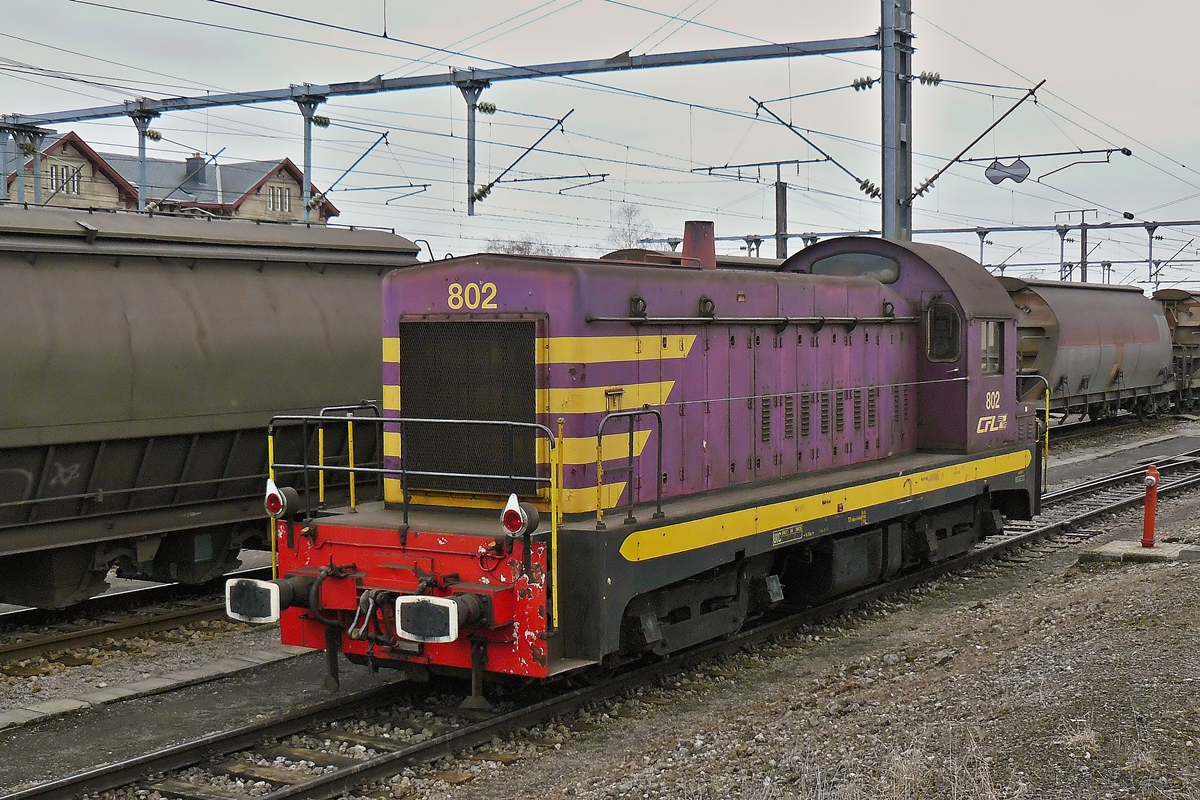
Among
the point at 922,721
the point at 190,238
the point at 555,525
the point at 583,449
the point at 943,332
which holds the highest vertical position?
the point at 190,238

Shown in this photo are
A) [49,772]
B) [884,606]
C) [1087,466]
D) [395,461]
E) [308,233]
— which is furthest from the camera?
[1087,466]

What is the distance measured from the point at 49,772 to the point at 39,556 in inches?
142

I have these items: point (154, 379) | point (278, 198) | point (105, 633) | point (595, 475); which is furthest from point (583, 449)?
point (278, 198)

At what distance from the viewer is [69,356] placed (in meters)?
8.96

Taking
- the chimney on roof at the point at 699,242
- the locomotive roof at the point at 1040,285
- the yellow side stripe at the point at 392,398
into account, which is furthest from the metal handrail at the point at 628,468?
the locomotive roof at the point at 1040,285

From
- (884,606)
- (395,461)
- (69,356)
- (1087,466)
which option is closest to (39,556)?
(69,356)

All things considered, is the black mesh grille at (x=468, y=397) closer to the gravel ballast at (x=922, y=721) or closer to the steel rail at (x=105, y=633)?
the gravel ballast at (x=922, y=721)

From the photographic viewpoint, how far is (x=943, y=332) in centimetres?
1045

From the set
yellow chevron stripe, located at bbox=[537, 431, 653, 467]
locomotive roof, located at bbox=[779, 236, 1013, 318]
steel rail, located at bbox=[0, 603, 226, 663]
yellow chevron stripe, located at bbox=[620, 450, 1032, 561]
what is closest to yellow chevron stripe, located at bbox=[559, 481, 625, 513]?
yellow chevron stripe, located at bbox=[537, 431, 653, 467]

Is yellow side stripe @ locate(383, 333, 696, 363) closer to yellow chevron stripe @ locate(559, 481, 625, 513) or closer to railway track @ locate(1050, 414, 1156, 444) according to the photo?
yellow chevron stripe @ locate(559, 481, 625, 513)

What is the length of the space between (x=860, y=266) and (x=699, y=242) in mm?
2559

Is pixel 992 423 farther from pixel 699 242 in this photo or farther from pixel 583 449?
pixel 583 449

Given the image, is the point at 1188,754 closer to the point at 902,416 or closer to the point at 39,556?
the point at 902,416

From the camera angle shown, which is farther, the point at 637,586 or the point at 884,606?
the point at 884,606
